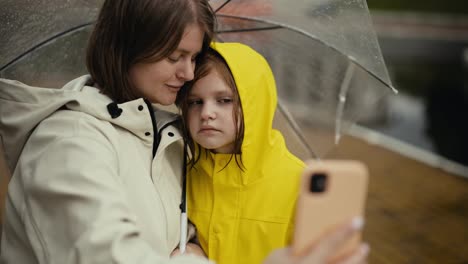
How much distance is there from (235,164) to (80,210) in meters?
0.78

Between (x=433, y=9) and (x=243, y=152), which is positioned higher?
(x=243, y=152)

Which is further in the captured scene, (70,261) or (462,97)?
(462,97)

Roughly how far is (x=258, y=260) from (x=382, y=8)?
17.8 metres

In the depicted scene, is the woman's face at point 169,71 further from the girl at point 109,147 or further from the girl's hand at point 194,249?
the girl's hand at point 194,249

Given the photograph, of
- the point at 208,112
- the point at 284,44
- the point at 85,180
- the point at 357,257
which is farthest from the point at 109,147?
the point at 284,44

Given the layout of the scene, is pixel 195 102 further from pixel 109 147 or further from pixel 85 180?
pixel 85 180

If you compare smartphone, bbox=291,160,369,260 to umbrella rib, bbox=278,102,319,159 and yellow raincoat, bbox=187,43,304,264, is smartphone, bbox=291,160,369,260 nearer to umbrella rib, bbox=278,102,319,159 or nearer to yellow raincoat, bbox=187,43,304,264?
yellow raincoat, bbox=187,43,304,264

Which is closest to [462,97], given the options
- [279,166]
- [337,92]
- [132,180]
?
[337,92]

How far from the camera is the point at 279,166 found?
1968mm

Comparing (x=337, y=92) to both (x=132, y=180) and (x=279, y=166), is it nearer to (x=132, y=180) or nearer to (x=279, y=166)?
(x=279, y=166)

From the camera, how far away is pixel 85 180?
4.13ft

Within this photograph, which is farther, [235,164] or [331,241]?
[235,164]

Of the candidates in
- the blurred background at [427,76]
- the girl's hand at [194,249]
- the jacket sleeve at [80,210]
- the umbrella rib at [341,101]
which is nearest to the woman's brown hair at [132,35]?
the jacket sleeve at [80,210]

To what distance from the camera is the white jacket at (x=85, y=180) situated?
123 centimetres
